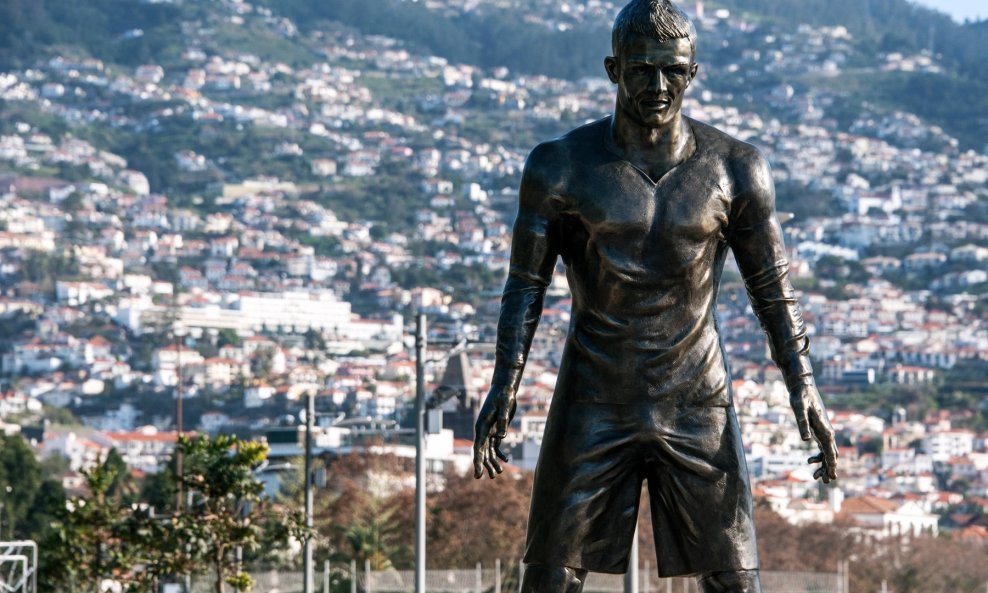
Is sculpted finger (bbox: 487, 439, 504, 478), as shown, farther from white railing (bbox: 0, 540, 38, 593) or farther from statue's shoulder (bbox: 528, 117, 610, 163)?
white railing (bbox: 0, 540, 38, 593)

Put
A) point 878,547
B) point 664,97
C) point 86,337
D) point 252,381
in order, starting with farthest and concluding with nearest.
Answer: point 86,337 < point 252,381 < point 878,547 < point 664,97

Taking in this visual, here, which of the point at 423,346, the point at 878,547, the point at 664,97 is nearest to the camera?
the point at 664,97

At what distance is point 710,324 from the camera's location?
7633 mm

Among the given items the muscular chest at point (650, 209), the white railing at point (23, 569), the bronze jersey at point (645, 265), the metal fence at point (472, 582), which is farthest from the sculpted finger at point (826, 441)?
the metal fence at point (472, 582)

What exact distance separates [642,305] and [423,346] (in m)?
17.8

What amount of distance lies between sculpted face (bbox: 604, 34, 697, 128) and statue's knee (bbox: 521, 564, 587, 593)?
4.51 feet

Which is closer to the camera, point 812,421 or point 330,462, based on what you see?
point 812,421

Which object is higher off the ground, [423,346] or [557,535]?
[423,346]

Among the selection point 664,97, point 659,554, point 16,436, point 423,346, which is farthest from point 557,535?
point 16,436

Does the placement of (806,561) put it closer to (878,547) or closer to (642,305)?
(878,547)

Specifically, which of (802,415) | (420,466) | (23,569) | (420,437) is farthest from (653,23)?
(23,569)

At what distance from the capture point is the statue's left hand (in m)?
7.47

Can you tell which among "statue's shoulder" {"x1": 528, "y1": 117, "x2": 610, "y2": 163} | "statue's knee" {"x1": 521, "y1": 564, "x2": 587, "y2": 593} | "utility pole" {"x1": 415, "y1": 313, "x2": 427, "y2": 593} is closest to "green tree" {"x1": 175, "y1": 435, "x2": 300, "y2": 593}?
"utility pole" {"x1": 415, "y1": 313, "x2": 427, "y2": 593}

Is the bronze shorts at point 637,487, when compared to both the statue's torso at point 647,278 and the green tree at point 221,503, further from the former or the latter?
the green tree at point 221,503
